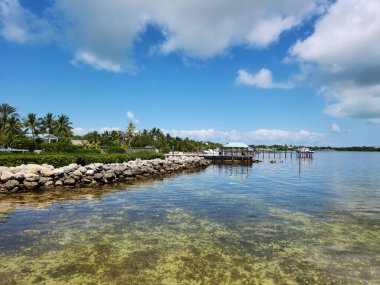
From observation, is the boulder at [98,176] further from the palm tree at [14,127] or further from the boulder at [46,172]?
the palm tree at [14,127]

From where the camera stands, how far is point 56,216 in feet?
41.4

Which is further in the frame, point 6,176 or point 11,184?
point 6,176

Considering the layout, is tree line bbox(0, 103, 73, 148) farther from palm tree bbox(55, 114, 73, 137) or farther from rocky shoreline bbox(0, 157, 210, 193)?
rocky shoreline bbox(0, 157, 210, 193)

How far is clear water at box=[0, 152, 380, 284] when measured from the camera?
7027mm

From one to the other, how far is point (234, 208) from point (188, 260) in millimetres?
7367

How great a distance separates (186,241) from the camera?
9.53m

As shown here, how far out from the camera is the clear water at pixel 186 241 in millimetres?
7027

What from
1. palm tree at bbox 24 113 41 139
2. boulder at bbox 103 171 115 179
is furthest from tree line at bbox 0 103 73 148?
boulder at bbox 103 171 115 179

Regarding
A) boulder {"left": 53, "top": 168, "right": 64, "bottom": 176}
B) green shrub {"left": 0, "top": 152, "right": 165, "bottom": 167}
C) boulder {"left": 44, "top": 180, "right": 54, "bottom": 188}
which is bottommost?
boulder {"left": 44, "top": 180, "right": 54, "bottom": 188}

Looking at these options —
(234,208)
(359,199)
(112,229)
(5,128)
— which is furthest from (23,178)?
(5,128)

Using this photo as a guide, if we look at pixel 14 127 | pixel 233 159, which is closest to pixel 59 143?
pixel 14 127

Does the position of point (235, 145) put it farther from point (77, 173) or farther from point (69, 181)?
point (69, 181)

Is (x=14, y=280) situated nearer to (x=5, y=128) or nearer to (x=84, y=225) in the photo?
(x=84, y=225)

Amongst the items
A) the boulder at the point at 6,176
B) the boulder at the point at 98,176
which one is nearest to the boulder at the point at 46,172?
the boulder at the point at 6,176
